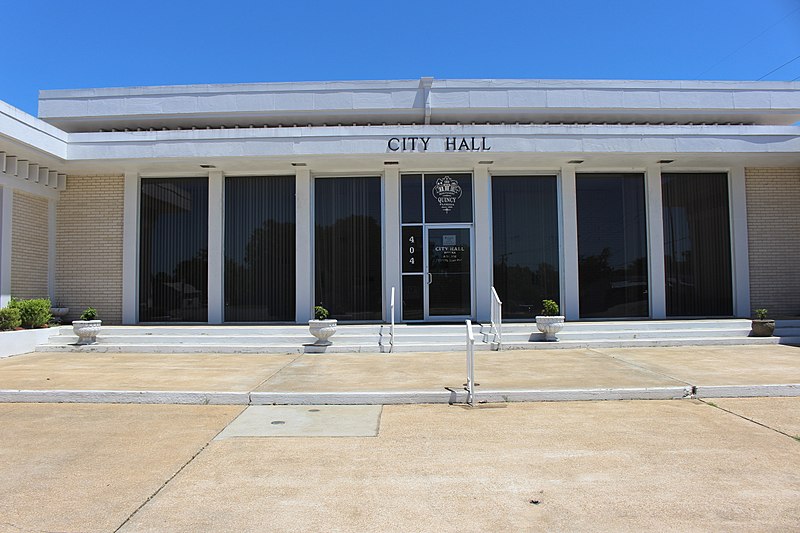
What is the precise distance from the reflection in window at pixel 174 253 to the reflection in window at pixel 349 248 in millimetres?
3201

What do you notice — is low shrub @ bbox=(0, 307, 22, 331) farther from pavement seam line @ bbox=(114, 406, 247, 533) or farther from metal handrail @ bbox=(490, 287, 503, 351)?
metal handrail @ bbox=(490, 287, 503, 351)

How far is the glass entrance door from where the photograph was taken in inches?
555

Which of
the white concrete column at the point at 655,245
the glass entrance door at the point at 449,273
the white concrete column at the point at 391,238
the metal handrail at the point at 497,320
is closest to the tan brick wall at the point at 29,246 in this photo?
the white concrete column at the point at 391,238

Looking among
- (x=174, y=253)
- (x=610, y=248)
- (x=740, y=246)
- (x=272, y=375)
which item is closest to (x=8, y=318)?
(x=174, y=253)

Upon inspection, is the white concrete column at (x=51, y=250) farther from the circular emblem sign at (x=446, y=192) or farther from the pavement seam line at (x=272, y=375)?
the circular emblem sign at (x=446, y=192)

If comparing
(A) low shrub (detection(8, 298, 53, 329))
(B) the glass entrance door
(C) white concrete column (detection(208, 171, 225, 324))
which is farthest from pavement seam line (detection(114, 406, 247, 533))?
(A) low shrub (detection(8, 298, 53, 329))

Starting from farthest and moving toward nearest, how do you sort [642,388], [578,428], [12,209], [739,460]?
[12,209]
[642,388]
[578,428]
[739,460]

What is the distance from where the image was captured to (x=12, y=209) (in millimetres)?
12914

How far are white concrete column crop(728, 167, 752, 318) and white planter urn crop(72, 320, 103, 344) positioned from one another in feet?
53.3

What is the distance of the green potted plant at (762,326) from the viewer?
39.3 feet

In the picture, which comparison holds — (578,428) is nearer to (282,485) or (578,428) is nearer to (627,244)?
(282,485)

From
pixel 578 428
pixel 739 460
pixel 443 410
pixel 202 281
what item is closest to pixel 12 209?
pixel 202 281

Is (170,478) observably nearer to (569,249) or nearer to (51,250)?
→ (569,249)

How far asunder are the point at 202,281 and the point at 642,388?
37.2 ft
